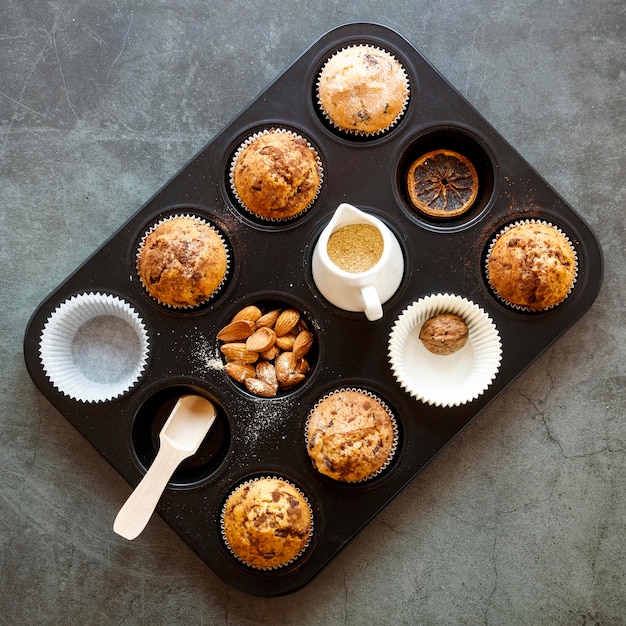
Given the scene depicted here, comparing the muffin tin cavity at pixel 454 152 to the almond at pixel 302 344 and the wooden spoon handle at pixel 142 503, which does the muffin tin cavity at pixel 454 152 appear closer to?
the almond at pixel 302 344


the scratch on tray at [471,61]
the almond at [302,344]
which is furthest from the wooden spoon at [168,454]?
the scratch on tray at [471,61]

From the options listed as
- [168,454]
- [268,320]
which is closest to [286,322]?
[268,320]

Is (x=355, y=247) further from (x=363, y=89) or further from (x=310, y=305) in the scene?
(x=363, y=89)

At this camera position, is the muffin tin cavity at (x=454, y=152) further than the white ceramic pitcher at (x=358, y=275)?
Yes

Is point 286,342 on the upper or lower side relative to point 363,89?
lower

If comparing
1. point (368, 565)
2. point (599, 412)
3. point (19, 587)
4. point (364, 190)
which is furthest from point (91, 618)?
point (599, 412)

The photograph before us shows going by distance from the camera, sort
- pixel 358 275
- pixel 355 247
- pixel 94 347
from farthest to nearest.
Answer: pixel 94 347 → pixel 355 247 → pixel 358 275
